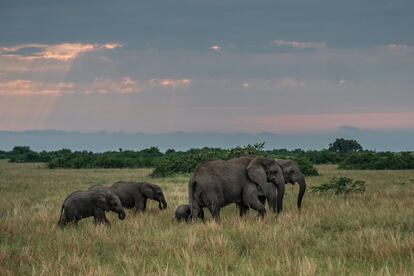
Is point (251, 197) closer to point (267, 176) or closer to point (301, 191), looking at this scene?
point (267, 176)

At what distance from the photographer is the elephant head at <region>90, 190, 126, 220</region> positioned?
45.4 feet

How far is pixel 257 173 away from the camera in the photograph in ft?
48.1

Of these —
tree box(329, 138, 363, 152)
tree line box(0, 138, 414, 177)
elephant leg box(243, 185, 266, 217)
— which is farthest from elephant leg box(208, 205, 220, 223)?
tree box(329, 138, 363, 152)

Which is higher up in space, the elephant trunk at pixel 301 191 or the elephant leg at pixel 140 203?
the elephant trunk at pixel 301 191

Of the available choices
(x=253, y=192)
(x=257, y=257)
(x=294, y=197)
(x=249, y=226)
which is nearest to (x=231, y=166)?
(x=253, y=192)

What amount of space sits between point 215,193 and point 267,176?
5.75 feet

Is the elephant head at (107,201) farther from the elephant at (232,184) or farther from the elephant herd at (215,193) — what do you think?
the elephant at (232,184)

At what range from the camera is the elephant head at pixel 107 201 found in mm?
13836

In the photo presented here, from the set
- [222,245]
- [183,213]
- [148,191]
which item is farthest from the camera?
[148,191]

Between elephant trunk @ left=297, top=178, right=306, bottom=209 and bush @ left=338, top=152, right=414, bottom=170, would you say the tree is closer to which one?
bush @ left=338, top=152, right=414, bottom=170

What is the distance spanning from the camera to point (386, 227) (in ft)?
40.7

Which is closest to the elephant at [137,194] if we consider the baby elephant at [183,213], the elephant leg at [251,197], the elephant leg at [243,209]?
the baby elephant at [183,213]

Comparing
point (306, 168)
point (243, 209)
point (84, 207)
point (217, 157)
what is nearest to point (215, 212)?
point (243, 209)

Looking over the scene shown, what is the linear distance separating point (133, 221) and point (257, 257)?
5.06 metres
